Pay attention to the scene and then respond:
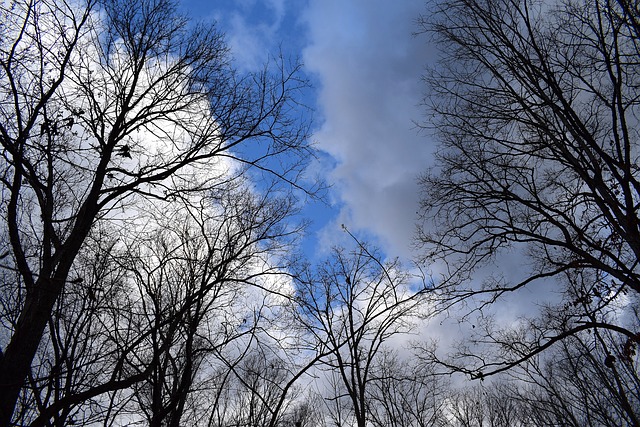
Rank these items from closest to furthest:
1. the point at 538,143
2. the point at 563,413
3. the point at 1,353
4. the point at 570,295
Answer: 1. the point at 1,353
2. the point at 538,143
3. the point at 570,295
4. the point at 563,413

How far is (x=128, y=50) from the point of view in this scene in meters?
5.41

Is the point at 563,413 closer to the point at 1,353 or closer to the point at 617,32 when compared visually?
the point at 617,32

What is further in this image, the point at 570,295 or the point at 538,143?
the point at 570,295

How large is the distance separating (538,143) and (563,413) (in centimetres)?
2049

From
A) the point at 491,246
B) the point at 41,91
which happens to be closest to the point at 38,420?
the point at 41,91

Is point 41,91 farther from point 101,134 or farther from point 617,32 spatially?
point 617,32

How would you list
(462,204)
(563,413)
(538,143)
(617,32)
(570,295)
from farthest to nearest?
1. (563,413)
2. (462,204)
3. (570,295)
4. (538,143)
5. (617,32)

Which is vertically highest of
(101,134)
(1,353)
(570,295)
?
(101,134)

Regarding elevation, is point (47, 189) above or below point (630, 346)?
above

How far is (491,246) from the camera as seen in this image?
6.82 metres

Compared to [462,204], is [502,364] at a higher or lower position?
lower

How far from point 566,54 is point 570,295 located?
13.1 ft

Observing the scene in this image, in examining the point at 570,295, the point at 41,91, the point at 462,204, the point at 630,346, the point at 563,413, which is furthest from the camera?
the point at 563,413

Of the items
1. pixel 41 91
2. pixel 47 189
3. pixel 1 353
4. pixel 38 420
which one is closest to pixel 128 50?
pixel 41 91
